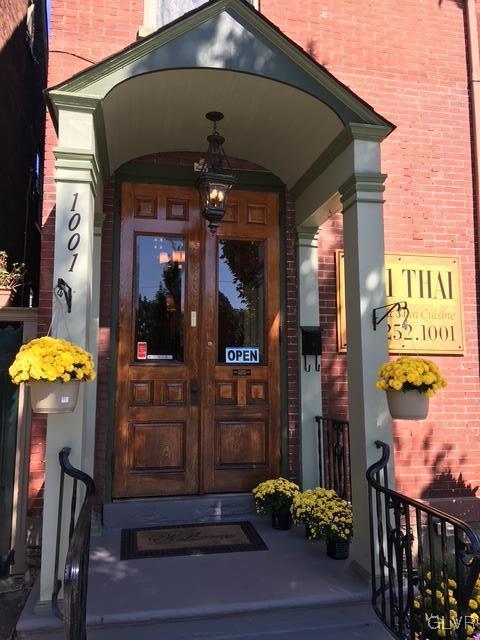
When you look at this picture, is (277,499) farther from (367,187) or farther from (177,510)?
(367,187)

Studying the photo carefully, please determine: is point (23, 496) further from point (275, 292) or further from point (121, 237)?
point (275, 292)

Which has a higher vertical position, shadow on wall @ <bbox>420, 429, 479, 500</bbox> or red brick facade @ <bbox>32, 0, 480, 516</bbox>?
red brick facade @ <bbox>32, 0, 480, 516</bbox>

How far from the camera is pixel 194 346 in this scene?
4617 mm

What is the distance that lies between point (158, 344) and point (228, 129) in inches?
80.8

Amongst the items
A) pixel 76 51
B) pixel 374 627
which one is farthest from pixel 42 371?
pixel 76 51

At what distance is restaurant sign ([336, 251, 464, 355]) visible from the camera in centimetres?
487

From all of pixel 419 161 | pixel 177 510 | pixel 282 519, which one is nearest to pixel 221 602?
pixel 282 519

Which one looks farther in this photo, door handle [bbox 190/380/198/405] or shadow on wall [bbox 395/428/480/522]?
shadow on wall [bbox 395/428/480/522]

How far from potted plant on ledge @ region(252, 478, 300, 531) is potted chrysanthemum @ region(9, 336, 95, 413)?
206 centimetres

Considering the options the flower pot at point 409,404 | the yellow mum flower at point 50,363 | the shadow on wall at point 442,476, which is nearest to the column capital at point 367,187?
Result: the flower pot at point 409,404

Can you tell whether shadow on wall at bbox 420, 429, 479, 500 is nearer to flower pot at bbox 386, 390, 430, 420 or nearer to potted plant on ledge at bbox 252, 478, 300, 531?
potted plant on ledge at bbox 252, 478, 300, 531

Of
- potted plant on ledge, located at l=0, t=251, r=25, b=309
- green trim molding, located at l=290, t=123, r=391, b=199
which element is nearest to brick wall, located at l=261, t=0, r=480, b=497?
green trim molding, located at l=290, t=123, r=391, b=199

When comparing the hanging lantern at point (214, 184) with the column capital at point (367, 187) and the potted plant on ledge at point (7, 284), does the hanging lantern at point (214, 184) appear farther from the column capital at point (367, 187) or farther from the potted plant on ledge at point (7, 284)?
the potted plant on ledge at point (7, 284)

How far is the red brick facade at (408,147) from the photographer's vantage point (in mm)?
4656
